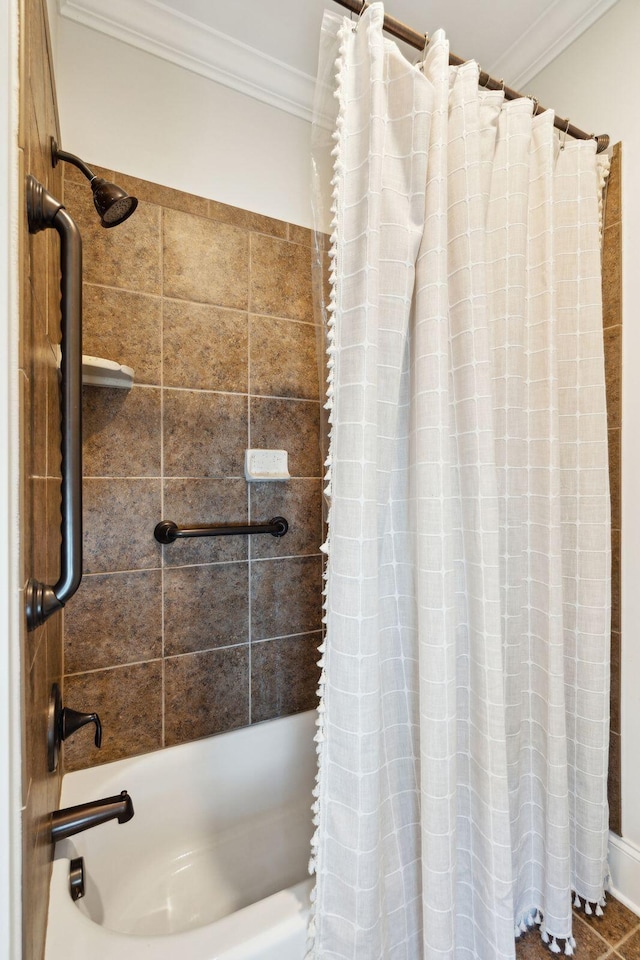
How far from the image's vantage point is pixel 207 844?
138cm

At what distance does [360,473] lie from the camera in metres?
0.83

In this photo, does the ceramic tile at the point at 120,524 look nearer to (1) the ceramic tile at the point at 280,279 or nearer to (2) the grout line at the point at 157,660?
(2) the grout line at the point at 157,660

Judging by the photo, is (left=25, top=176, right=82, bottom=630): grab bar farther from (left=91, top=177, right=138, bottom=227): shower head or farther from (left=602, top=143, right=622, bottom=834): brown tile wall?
(left=602, top=143, right=622, bottom=834): brown tile wall

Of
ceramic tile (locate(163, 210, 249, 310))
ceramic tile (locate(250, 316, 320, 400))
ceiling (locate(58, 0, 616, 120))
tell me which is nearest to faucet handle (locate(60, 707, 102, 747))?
ceramic tile (locate(250, 316, 320, 400))

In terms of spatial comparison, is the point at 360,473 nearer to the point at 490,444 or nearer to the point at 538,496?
the point at 490,444

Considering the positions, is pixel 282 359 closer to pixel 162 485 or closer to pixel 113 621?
pixel 162 485

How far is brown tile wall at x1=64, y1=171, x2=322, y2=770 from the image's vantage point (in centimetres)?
132

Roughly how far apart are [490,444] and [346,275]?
0.44m

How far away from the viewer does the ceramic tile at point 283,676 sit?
1557mm

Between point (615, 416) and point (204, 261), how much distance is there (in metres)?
1.33

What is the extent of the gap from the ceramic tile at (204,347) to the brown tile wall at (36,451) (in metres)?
0.51

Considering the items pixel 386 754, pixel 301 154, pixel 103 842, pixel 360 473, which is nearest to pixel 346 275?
pixel 360 473

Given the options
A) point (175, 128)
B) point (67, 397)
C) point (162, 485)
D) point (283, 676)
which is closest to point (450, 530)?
point (67, 397)

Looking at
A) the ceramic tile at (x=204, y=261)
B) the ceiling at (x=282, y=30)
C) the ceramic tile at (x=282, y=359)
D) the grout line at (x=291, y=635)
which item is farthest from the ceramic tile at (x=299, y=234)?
the grout line at (x=291, y=635)
